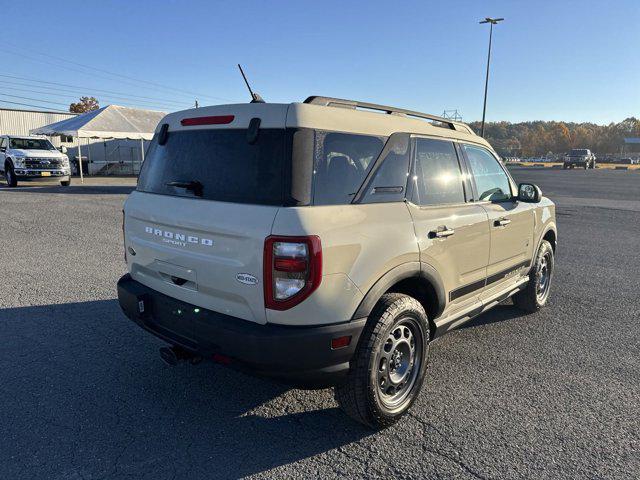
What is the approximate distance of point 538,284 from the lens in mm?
5129

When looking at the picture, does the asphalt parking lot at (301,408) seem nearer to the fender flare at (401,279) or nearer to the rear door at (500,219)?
the rear door at (500,219)

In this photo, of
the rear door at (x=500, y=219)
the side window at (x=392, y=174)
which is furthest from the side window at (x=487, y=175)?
the side window at (x=392, y=174)

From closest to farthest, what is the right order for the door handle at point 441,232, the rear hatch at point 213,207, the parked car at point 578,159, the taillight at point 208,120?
the rear hatch at point 213,207
the taillight at point 208,120
the door handle at point 441,232
the parked car at point 578,159

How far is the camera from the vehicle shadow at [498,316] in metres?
4.88

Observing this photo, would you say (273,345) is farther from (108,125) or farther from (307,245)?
(108,125)

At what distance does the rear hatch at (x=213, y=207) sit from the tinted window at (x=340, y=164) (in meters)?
0.22

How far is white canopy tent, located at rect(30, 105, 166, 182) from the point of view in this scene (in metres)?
23.2

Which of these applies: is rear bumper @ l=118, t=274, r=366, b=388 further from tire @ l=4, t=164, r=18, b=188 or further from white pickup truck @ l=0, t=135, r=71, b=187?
tire @ l=4, t=164, r=18, b=188

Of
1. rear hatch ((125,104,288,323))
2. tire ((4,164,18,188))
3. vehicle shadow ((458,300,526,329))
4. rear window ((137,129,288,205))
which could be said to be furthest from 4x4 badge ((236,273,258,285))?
tire ((4,164,18,188))

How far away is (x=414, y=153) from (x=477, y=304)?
1.45 metres

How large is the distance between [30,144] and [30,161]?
4.58 ft

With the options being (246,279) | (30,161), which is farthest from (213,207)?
(30,161)

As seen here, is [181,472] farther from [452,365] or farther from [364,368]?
[452,365]

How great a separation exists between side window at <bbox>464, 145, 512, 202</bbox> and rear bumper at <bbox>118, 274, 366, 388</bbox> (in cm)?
203
